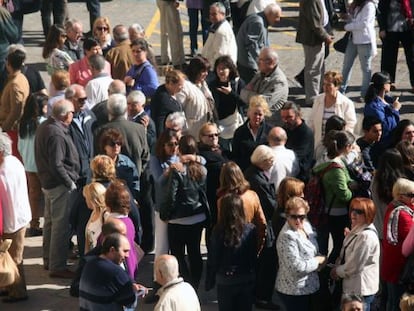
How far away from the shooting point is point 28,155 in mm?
13055

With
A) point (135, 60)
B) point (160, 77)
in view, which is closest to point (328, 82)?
point (135, 60)

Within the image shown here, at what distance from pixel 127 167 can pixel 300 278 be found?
96.9 inches

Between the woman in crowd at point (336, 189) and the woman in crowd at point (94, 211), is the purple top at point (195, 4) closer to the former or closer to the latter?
the woman in crowd at point (336, 189)

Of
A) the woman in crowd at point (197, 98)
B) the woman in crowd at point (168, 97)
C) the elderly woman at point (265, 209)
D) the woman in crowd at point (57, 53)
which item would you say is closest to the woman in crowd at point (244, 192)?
the elderly woman at point (265, 209)

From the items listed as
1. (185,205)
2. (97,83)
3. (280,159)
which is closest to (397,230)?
(280,159)

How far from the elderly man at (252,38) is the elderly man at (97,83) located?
2.48 metres

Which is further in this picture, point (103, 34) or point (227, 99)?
point (103, 34)

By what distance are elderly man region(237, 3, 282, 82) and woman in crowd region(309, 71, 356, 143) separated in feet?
8.26

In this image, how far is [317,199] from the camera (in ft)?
37.0

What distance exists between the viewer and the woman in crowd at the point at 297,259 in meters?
10.4

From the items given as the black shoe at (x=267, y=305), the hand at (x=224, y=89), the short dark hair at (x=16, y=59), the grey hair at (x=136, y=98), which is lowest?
the black shoe at (x=267, y=305)

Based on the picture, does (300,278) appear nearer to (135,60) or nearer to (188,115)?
(188,115)

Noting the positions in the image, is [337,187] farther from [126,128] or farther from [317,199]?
[126,128]

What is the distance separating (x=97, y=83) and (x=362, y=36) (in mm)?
4646
